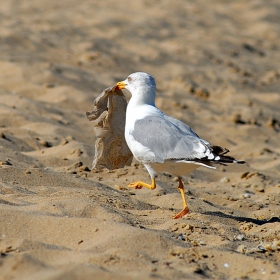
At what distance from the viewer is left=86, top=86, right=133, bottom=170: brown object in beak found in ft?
20.6

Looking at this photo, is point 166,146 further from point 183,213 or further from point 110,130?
point 110,130

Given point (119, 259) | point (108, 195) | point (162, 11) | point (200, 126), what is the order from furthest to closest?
point (162, 11) < point (200, 126) < point (108, 195) < point (119, 259)

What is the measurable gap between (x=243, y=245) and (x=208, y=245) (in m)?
0.26

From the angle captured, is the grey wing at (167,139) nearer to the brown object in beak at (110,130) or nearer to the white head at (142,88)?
the white head at (142,88)

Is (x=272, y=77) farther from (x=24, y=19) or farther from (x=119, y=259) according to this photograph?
(x=119, y=259)

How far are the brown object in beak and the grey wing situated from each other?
0.73m

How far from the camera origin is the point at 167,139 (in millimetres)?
5340

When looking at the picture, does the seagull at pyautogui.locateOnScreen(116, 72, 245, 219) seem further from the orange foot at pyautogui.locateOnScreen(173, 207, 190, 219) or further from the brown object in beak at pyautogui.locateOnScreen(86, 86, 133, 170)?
the brown object in beak at pyautogui.locateOnScreen(86, 86, 133, 170)

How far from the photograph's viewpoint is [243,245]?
441cm

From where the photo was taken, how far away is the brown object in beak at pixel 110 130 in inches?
247

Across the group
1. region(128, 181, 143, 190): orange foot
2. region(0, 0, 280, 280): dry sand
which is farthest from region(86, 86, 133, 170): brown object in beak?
region(128, 181, 143, 190): orange foot

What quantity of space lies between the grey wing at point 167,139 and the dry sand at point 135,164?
542 millimetres

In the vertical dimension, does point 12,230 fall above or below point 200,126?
above

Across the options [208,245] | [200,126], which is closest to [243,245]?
[208,245]
